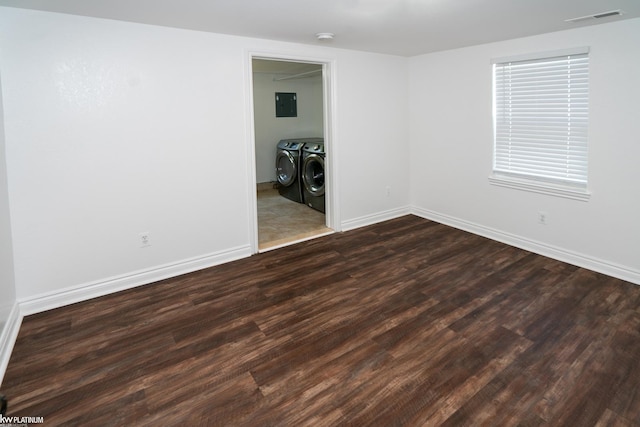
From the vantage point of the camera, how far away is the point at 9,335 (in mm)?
2455

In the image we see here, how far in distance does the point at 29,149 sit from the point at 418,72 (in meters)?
4.19

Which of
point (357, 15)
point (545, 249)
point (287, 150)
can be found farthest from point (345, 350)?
point (287, 150)

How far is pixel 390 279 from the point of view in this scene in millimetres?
3307

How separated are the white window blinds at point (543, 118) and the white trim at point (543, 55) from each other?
0.03 m

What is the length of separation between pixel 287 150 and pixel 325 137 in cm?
178

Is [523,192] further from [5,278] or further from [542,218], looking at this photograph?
[5,278]

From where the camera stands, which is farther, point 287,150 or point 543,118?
point 287,150

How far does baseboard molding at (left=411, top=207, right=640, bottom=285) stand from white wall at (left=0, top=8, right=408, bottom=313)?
253cm

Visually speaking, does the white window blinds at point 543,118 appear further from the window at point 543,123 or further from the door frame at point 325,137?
the door frame at point 325,137

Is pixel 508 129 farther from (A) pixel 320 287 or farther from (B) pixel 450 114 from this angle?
(A) pixel 320 287

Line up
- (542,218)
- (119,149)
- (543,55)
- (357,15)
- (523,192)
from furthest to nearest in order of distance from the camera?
(523,192), (542,218), (543,55), (119,149), (357,15)

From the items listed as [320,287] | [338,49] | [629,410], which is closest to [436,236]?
[320,287]

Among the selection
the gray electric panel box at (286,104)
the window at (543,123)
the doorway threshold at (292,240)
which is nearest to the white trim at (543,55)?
the window at (543,123)

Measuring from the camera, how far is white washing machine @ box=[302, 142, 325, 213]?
5.29 meters
